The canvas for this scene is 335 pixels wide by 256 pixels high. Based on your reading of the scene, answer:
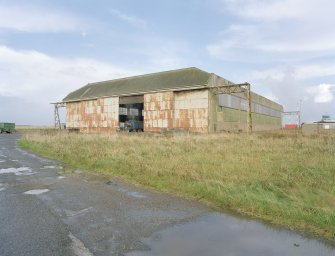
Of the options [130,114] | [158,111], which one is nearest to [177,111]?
[158,111]

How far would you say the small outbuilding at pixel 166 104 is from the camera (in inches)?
1340

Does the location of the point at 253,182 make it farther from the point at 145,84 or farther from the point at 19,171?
the point at 145,84

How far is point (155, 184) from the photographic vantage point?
857 centimetres

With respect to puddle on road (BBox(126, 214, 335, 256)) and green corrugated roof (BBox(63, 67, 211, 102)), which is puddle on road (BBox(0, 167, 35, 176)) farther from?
green corrugated roof (BBox(63, 67, 211, 102))

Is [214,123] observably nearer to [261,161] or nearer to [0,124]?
[261,161]

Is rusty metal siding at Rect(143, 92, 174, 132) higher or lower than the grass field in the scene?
higher

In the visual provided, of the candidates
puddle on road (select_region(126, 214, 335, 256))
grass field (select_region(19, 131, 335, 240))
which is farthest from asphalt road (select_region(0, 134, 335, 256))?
grass field (select_region(19, 131, 335, 240))

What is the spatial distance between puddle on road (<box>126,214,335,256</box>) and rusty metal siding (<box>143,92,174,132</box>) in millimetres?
31287

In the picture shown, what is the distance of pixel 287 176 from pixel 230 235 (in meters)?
4.93

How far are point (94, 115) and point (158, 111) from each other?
1432 cm

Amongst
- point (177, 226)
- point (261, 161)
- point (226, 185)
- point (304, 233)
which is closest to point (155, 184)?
point (226, 185)

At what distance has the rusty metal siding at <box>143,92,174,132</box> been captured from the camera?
36562mm

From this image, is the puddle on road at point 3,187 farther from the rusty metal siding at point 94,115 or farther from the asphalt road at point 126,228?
the rusty metal siding at point 94,115

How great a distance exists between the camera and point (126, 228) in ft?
16.3
